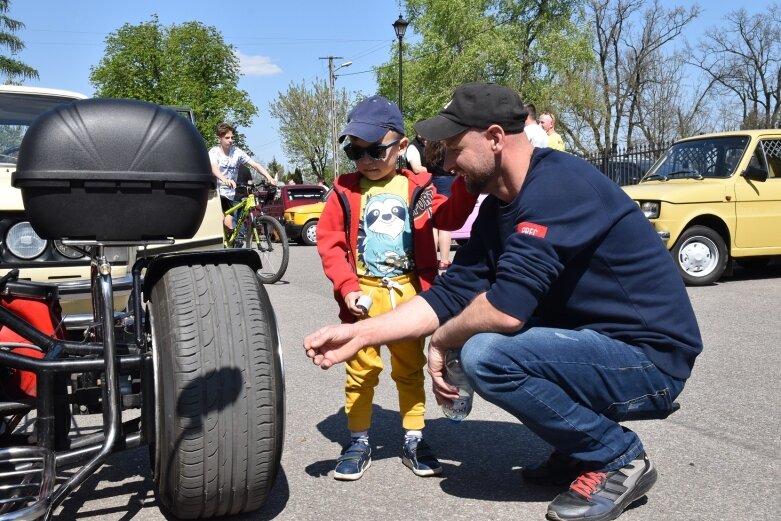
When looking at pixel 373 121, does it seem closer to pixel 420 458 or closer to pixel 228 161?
pixel 420 458

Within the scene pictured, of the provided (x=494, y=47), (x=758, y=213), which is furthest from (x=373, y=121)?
(x=494, y=47)

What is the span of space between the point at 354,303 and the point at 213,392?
3.22 feet

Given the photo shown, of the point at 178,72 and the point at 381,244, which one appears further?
the point at 178,72

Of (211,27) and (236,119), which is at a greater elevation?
(211,27)

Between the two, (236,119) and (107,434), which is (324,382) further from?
(236,119)

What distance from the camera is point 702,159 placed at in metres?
9.86

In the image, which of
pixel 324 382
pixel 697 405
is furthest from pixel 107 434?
pixel 697 405

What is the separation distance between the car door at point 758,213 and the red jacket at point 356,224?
6.82 m

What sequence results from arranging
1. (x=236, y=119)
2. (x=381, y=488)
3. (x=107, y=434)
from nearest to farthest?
1. (x=107, y=434)
2. (x=381, y=488)
3. (x=236, y=119)

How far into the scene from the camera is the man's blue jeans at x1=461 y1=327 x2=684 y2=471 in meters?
2.76

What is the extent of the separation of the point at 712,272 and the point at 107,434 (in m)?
8.34

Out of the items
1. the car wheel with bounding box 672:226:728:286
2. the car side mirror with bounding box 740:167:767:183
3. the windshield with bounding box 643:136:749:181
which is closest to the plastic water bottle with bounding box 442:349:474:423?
the car wheel with bounding box 672:226:728:286

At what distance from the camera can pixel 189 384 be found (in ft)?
8.02

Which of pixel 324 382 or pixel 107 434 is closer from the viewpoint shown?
pixel 107 434
